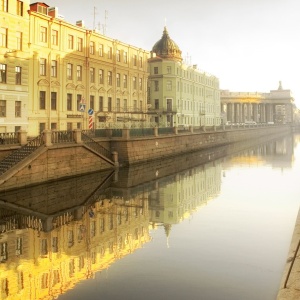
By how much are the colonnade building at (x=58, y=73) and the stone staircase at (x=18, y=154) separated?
601cm

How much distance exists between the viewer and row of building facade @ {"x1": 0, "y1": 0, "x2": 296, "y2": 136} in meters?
38.7

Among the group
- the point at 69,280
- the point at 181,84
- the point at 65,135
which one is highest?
the point at 181,84

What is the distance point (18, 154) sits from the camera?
30.0 metres

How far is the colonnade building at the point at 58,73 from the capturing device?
1526 inches

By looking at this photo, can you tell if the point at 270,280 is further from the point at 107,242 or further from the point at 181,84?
the point at 181,84

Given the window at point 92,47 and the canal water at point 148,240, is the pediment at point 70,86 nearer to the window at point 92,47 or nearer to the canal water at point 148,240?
the window at point 92,47

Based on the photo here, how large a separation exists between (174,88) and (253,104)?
310 ft

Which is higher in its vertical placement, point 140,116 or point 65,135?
point 140,116

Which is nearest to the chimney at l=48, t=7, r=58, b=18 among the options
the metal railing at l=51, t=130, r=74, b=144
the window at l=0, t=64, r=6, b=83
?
the window at l=0, t=64, r=6, b=83

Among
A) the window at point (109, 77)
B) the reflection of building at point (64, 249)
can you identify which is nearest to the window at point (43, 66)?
the window at point (109, 77)

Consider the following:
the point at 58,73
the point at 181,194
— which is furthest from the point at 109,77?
the point at 181,194

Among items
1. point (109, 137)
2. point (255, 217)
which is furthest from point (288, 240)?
A: point (109, 137)

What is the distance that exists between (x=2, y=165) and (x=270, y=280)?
866 inches

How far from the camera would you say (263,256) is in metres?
15.9
